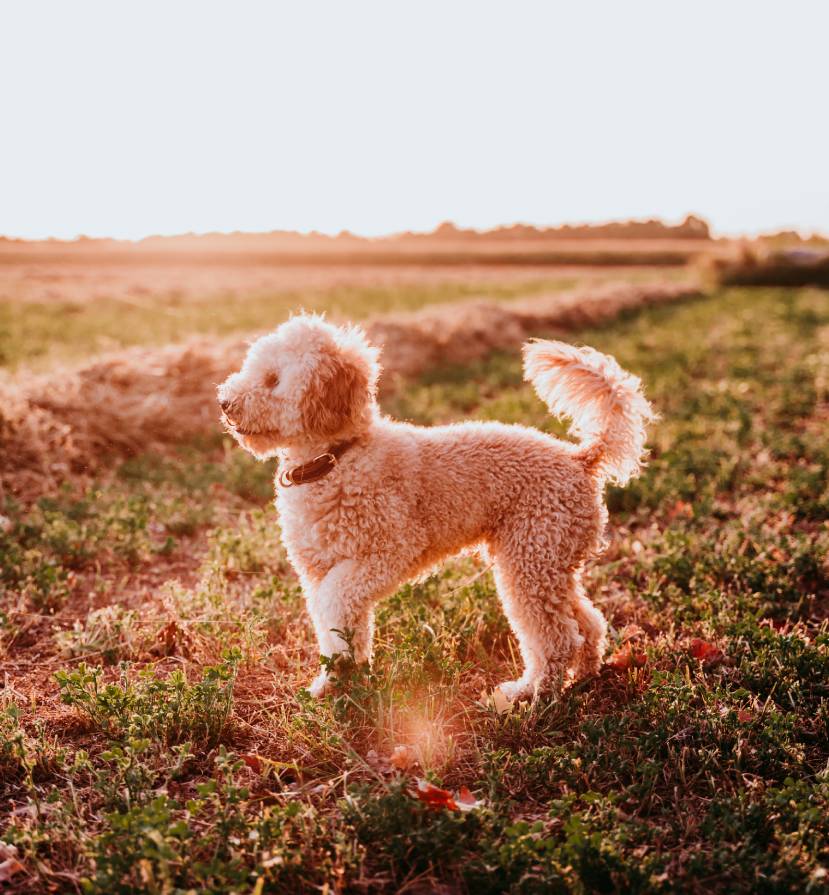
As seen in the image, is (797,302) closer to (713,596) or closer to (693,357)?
(693,357)

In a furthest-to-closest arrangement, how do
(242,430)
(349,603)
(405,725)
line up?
(242,430) < (349,603) < (405,725)

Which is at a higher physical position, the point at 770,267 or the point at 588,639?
the point at 770,267

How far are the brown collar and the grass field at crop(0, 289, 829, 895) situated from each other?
3.18 ft

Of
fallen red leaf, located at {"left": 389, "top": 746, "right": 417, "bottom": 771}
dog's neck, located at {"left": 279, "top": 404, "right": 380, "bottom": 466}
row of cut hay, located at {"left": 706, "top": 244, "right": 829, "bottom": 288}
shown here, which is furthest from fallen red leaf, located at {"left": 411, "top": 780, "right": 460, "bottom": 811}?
row of cut hay, located at {"left": 706, "top": 244, "right": 829, "bottom": 288}

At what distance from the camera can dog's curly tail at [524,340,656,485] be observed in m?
4.16

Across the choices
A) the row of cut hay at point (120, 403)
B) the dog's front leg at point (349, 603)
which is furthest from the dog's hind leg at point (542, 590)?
the row of cut hay at point (120, 403)

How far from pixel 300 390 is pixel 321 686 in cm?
157

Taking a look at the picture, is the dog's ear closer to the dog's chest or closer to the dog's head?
the dog's head

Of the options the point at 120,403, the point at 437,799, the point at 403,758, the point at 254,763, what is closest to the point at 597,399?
the point at 403,758

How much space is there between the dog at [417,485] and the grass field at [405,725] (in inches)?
15.5

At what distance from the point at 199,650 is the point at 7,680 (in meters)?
1.05

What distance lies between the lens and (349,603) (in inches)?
152

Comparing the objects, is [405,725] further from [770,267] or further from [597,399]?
[770,267]

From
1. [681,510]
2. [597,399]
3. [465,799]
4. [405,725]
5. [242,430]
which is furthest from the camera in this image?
[681,510]
